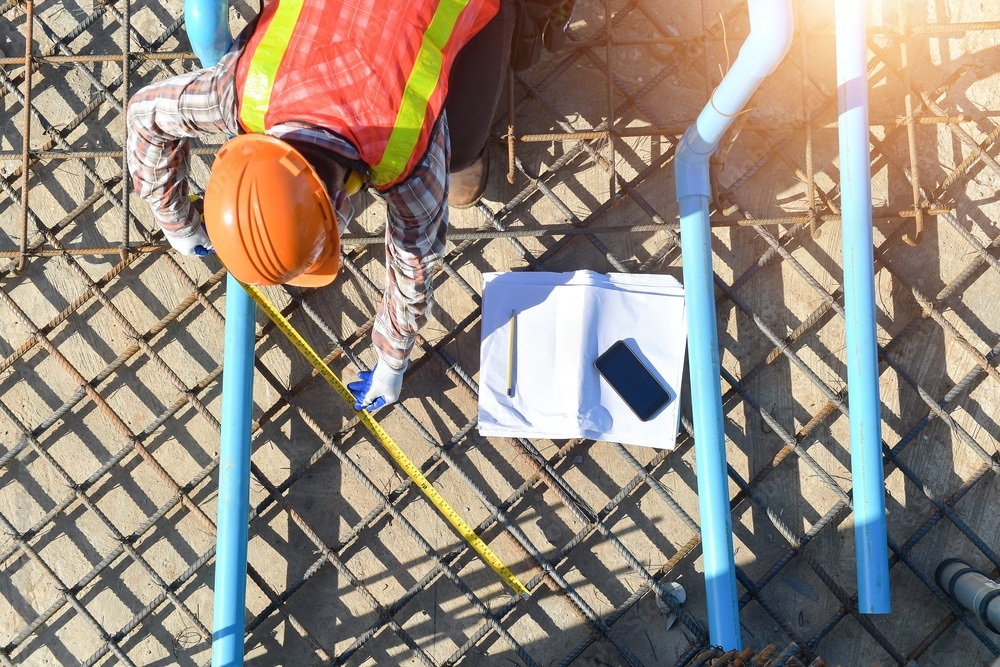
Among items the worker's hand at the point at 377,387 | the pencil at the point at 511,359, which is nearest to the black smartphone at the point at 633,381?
the pencil at the point at 511,359

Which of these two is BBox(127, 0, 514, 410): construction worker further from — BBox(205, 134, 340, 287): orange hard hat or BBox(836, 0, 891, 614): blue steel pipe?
BBox(836, 0, 891, 614): blue steel pipe

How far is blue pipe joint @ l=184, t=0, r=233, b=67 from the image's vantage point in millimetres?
2174

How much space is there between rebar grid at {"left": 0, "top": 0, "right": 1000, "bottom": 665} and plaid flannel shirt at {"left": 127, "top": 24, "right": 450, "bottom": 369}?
2.06 ft

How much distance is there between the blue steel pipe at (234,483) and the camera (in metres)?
2.40

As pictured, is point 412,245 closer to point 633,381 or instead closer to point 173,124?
point 173,124

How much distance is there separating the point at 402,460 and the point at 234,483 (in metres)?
0.60

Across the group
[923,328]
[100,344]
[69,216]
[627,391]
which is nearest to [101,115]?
[69,216]

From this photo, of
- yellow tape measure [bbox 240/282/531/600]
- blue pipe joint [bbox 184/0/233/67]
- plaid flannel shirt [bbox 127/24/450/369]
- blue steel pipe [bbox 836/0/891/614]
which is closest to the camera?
plaid flannel shirt [bbox 127/24/450/369]

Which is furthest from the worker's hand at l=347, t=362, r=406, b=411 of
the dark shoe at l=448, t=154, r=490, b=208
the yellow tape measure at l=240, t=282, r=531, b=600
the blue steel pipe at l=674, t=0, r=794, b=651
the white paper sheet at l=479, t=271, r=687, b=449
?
the blue steel pipe at l=674, t=0, r=794, b=651

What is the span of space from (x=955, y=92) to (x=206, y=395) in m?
3.18

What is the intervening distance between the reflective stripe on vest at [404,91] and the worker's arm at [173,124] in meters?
0.10

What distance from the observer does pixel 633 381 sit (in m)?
2.56

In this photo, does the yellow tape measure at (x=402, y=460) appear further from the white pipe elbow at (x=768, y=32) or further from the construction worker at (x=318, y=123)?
the white pipe elbow at (x=768, y=32)

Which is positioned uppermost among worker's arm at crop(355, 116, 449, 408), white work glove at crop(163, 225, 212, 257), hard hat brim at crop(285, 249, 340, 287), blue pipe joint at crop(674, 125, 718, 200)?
white work glove at crop(163, 225, 212, 257)
